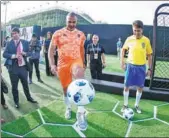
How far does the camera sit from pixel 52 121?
5988 mm

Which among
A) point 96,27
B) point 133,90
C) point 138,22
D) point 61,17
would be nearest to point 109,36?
point 96,27

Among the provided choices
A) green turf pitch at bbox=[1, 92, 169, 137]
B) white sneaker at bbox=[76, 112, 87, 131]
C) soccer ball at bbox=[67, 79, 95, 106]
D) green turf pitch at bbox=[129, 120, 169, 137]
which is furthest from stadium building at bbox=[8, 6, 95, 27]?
soccer ball at bbox=[67, 79, 95, 106]

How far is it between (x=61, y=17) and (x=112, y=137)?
5958 cm

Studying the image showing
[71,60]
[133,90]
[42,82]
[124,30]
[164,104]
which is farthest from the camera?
[124,30]

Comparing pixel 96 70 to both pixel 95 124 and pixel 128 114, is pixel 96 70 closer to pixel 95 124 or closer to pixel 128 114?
pixel 128 114

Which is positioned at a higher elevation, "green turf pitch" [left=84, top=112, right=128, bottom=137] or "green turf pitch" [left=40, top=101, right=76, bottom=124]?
"green turf pitch" [left=40, top=101, right=76, bottom=124]

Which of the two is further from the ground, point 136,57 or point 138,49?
point 138,49

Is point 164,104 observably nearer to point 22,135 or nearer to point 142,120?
point 142,120

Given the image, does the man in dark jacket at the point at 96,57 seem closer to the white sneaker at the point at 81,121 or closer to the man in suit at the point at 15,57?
the man in suit at the point at 15,57

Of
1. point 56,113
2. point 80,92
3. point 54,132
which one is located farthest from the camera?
point 56,113

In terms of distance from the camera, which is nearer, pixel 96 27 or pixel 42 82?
pixel 42 82

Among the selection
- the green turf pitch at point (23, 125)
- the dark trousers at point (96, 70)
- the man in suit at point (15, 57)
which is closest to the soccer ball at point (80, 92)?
the green turf pitch at point (23, 125)

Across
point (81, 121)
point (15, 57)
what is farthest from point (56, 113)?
point (15, 57)

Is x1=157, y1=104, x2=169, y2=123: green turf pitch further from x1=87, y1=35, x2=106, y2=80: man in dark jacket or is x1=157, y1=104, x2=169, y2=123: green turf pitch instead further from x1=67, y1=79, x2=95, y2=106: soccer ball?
x1=87, y1=35, x2=106, y2=80: man in dark jacket
